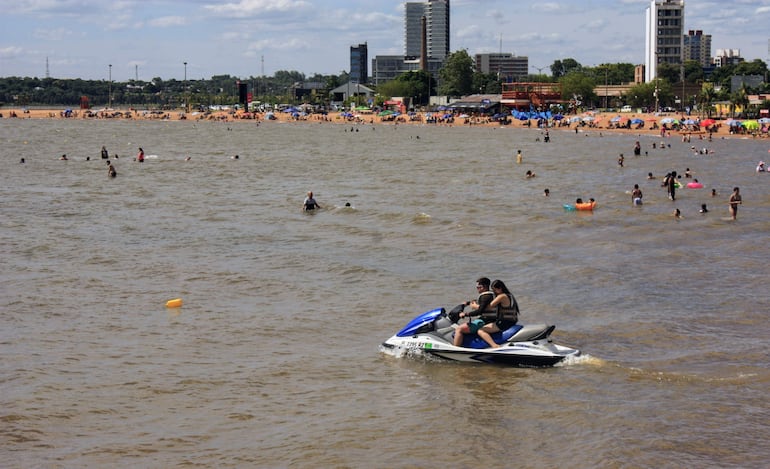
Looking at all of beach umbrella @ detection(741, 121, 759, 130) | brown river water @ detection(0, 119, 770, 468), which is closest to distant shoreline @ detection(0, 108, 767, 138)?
beach umbrella @ detection(741, 121, 759, 130)

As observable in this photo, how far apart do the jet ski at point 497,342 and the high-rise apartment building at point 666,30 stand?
189 metres

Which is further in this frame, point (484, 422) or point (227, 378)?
point (227, 378)

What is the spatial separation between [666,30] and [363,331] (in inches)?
7736

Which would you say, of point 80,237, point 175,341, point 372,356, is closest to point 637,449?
point 372,356

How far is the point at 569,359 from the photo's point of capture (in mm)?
16344

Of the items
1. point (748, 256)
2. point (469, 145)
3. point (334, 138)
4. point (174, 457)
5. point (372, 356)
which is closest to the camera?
point (174, 457)

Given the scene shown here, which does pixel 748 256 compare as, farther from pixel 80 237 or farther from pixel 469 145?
pixel 469 145

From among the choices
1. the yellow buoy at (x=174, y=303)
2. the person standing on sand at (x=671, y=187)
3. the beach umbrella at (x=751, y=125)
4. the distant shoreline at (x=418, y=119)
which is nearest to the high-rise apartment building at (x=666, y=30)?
the distant shoreline at (x=418, y=119)

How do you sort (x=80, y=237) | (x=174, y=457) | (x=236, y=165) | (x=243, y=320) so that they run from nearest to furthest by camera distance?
(x=174, y=457)
(x=243, y=320)
(x=80, y=237)
(x=236, y=165)

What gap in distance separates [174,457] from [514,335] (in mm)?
6264

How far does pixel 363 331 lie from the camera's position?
18.9 meters

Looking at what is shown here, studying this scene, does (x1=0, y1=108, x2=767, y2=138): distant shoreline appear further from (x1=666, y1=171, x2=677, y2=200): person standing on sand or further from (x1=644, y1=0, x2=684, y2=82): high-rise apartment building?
(x1=644, y1=0, x2=684, y2=82): high-rise apartment building

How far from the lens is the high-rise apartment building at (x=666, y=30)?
643 ft

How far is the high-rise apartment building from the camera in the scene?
196 metres
